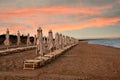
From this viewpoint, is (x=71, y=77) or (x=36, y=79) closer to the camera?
(x=36, y=79)

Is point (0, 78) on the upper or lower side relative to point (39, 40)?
lower

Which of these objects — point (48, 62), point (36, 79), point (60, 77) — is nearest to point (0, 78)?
point (36, 79)

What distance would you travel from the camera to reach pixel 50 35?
2305cm

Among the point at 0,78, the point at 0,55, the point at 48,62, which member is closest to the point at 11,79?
the point at 0,78

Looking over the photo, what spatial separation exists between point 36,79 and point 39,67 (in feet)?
13.4

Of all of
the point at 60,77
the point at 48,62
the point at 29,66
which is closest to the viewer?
the point at 60,77

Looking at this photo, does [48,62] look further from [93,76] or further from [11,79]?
[11,79]

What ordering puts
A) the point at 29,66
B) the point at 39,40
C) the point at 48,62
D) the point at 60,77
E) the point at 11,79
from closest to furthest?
the point at 11,79
the point at 60,77
the point at 29,66
the point at 48,62
the point at 39,40

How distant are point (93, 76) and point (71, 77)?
1151 millimetres

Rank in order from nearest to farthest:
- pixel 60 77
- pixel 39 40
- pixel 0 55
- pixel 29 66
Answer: pixel 60 77, pixel 29 66, pixel 39 40, pixel 0 55

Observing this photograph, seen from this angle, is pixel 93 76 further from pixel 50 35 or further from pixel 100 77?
pixel 50 35

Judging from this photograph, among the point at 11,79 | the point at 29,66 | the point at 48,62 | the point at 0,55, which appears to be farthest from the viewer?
the point at 0,55

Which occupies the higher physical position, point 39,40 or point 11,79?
point 39,40

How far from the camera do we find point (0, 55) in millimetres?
22016
